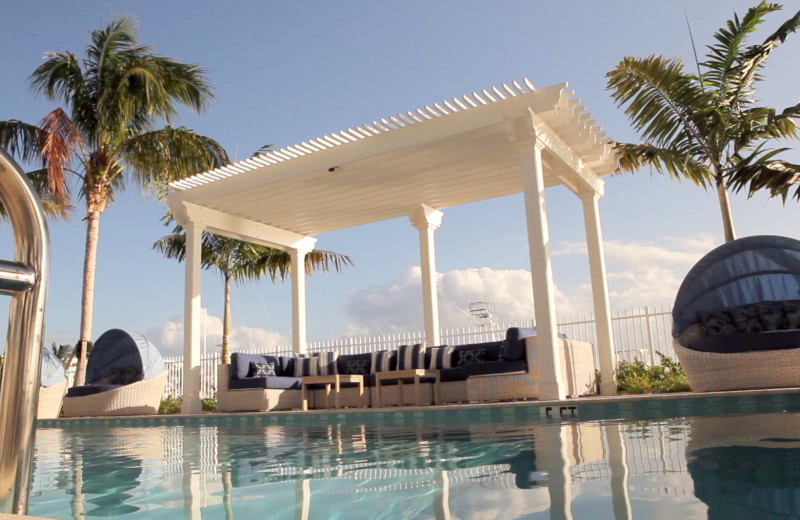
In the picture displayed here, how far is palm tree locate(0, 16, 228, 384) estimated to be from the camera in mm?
13430

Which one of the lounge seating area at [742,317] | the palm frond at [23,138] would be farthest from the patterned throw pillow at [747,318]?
the palm frond at [23,138]

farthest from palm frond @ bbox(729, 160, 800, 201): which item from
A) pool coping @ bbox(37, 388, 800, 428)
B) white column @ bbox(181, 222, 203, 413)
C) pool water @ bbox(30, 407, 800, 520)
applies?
white column @ bbox(181, 222, 203, 413)

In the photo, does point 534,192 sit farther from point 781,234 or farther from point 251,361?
point 251,361

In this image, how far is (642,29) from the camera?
11.6m

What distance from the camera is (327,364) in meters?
11.2

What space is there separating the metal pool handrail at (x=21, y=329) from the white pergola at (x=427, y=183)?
7179 millimetres

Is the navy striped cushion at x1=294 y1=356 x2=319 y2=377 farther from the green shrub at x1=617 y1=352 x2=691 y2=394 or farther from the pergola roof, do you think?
the green shrub at x1=617 y1=352 x2=691 y2=394

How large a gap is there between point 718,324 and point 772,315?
2.00 ft

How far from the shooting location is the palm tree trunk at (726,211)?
10.5 meters

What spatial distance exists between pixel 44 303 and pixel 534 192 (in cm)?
758

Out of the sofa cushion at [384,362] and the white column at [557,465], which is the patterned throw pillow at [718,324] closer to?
the white column at [557,465]

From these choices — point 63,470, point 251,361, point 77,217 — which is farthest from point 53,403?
point 63,470

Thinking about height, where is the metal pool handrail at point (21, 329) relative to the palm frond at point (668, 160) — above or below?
below

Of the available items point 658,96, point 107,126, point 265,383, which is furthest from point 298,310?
point 658,96
